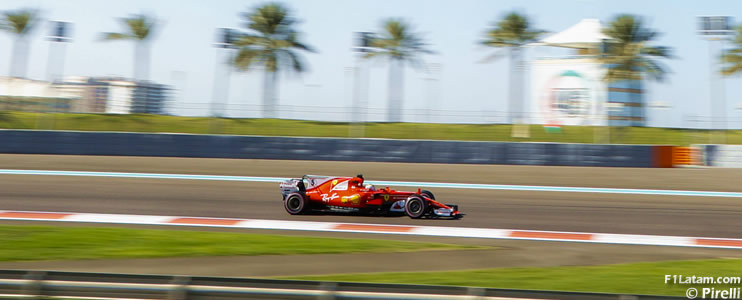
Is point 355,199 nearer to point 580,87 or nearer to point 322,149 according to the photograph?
point 322,149

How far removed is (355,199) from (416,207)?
109 centimetres

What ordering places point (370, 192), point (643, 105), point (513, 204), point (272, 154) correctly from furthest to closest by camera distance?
point (643, 105)
point (272, 154)
point (513, 204)
point (370, 192)

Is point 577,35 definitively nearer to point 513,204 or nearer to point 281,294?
point 513,204

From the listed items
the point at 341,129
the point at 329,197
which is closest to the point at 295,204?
the point at 329,197

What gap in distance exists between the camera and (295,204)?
11945 mm

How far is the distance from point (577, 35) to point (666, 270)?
3428 centimetres

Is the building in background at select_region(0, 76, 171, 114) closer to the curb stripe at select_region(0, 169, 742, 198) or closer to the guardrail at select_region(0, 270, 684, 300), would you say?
the curb stripe at select_region(0, 169, 742, 198)

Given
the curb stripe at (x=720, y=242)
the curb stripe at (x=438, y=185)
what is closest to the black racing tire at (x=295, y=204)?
the curb stripe at (x=438, y=185)

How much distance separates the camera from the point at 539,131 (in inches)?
998

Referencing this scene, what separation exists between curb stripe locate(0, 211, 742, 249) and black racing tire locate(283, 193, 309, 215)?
1.55ft

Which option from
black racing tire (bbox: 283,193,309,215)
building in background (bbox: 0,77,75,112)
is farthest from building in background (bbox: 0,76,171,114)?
black racing tire (bbox: 283,193,309,215)

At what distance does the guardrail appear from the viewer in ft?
18.7

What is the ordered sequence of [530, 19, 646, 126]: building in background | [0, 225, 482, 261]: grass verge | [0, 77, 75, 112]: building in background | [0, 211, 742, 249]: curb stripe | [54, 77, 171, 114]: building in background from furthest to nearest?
[530, 19, 646, 126]: building in background < [54, 77, 171, 114]: building in background < [0, 77, 75, 112]: building in background < [0, 211, 742, 249]: curb stripe < [0, 225, 482, 261]: grass verge

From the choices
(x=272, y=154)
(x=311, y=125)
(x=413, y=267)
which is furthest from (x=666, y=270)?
(x=311, y=125)
